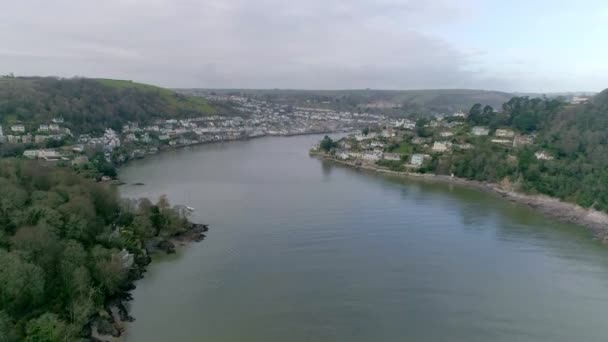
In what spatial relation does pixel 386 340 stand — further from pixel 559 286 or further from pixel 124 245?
pixel 124 245

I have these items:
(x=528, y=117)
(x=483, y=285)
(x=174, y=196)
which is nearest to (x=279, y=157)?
(x=174, y=196)

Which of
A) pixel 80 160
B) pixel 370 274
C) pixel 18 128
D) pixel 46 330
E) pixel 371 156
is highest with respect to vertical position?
pixel 18 128

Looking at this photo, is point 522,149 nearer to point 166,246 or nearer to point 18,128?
point 166,246

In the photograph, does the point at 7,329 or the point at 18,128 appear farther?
→ the point at 18,128

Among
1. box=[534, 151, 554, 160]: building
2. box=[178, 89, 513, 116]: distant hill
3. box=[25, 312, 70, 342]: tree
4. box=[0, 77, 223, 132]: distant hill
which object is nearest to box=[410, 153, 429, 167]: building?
box=[534, 151, 554, 160]: building

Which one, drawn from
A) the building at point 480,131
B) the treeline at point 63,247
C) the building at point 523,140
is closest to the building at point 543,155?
the building at point 523,140

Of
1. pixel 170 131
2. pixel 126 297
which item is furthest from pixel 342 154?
pixel 126 297
